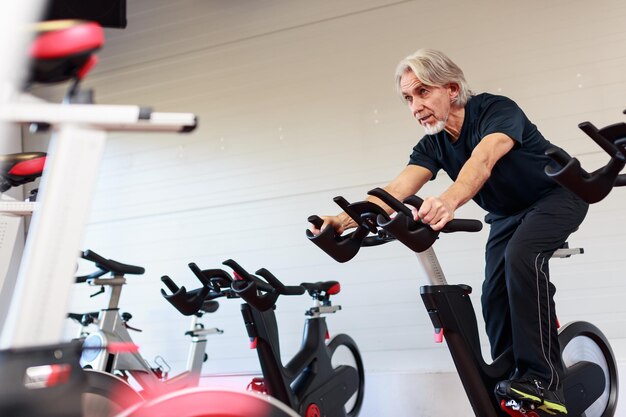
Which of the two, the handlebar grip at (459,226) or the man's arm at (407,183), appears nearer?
the handlebar grip at (459,226)

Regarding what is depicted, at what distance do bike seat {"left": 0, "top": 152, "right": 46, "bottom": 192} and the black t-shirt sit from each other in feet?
5.12

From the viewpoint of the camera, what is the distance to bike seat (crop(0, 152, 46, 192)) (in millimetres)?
2346

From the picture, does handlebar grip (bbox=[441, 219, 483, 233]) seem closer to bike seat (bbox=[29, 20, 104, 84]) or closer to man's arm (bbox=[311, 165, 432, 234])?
man's arm (bbox=[311, 165, 432, 234])

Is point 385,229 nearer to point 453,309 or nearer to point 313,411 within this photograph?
point 453,309

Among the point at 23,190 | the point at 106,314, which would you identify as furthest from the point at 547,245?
the point at 23,190

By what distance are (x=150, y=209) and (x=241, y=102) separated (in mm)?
1151

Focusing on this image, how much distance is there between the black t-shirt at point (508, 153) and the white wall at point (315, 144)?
1632 millimetres

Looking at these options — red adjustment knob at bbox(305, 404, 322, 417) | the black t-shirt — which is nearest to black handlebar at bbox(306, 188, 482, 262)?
the black t-shirt

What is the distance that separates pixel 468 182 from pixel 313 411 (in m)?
1.84

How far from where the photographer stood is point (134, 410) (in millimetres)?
1546

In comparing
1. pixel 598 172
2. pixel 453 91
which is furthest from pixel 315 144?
pixel 598 172

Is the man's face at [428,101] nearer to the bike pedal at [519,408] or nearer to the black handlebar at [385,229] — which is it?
the black handlebar at [385,229]

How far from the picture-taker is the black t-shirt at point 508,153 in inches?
110

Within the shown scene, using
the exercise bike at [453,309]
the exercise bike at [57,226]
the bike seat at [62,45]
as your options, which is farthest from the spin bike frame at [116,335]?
the bike seat at [62,45]
